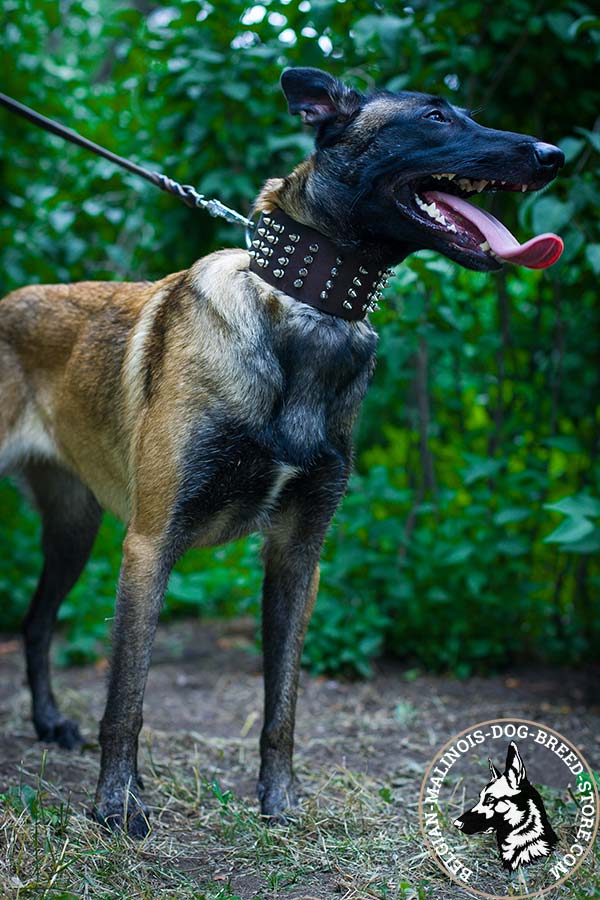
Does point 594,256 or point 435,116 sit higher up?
point 435,116

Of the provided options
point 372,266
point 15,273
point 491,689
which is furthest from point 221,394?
point 15,273

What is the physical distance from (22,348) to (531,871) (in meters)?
2.32

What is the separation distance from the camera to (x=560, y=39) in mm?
3787

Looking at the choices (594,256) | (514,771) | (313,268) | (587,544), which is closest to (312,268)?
(313,268)

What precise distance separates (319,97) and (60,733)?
94.2 inches

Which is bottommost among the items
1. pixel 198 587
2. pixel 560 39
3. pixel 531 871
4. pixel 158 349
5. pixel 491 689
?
pixel 198 587

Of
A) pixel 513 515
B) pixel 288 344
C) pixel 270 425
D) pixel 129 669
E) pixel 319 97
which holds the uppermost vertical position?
pixel 319 97

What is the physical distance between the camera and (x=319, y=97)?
2494 mm

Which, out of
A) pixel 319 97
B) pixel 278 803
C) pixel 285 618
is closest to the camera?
pixel 319 97

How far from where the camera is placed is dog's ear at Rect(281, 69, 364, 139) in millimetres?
2467

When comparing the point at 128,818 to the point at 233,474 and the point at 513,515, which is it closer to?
the point at 233,474

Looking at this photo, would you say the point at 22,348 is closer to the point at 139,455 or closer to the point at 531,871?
the point at 139,455

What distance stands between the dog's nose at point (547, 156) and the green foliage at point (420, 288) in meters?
0.93

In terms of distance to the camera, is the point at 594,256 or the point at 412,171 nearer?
the point at 412,171
